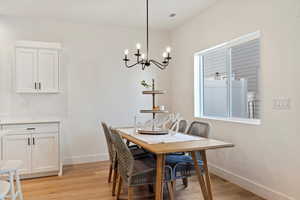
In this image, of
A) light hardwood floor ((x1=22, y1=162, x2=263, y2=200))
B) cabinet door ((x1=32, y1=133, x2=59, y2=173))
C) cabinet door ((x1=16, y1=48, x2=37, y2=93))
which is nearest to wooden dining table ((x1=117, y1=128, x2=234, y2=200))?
light hardwood floor ((x1=22, y1=162, x2=263, y2=200))

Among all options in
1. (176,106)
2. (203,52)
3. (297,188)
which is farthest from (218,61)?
(297,188)

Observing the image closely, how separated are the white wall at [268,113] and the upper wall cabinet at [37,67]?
2.64m

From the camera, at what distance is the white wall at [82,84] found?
399 centimetres

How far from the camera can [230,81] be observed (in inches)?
137

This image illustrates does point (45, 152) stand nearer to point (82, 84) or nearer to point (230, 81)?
point (82, 84)

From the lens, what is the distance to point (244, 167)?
306 centimetres

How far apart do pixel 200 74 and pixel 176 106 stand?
92 centimetres

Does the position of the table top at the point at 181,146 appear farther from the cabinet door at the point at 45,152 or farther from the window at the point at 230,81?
the cabinet door at the point at 45,152


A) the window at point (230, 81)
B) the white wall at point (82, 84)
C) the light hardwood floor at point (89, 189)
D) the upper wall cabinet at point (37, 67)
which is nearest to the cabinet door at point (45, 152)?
the light hardwood floor at point (89, 189)

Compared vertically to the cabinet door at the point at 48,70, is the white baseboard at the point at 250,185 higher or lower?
lower

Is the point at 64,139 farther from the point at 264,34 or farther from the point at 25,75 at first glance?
the point at 264,34

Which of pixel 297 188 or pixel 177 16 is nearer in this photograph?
pixel 297 188

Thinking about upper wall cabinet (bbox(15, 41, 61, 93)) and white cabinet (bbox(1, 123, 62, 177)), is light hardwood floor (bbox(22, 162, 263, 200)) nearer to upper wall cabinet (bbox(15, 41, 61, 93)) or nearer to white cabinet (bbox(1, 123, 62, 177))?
white cabinet (bbox(1, 123, 62, 177))

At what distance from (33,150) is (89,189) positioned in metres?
1.14
